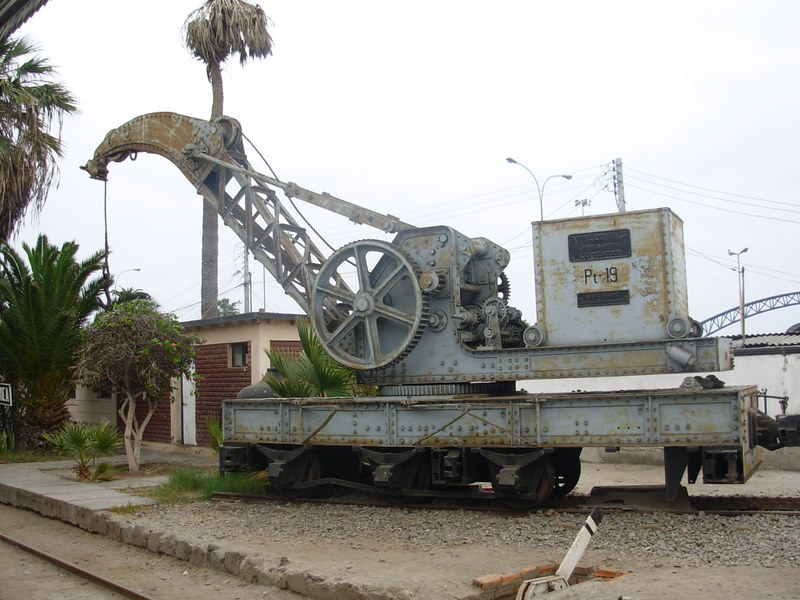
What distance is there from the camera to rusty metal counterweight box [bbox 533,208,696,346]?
30.6ft

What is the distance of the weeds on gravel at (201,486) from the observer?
1171 cm

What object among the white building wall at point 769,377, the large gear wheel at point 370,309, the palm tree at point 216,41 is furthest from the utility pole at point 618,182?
the large gear wheel at point 370,309

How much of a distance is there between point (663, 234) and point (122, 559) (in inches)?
268

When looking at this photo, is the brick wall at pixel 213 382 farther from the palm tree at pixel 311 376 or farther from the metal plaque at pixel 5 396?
the metal plaque at pixel 5 396

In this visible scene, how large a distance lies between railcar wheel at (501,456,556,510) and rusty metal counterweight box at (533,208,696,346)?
1.43 m

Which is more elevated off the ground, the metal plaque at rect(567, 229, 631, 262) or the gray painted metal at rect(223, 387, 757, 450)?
the metal plaque at rect(567, 229, 631, 262)

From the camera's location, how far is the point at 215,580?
743 centimetres

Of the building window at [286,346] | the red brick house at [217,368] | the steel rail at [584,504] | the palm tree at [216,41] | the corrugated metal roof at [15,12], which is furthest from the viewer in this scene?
the palm tree at [216,41]

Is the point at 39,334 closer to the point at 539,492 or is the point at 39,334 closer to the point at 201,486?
the point at 201,486

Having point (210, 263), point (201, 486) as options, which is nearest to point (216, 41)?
point (210, 263)

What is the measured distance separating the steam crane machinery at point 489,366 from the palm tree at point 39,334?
8.00 meters

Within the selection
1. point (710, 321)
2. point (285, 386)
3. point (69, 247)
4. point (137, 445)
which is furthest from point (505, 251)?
point (710, 321)

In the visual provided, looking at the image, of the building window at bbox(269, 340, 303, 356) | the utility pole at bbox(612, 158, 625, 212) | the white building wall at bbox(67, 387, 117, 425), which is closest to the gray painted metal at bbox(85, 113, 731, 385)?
the building window at bbox(269, 340, 303, 356)

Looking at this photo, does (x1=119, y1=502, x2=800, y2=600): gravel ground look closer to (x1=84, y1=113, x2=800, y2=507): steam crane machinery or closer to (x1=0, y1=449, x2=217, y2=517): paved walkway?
(x1=84, y1=113, x2=800, y2=507): steam crane machinery
